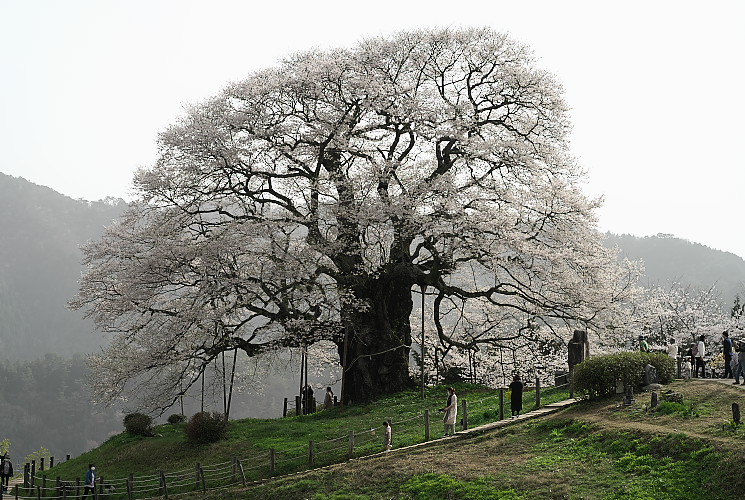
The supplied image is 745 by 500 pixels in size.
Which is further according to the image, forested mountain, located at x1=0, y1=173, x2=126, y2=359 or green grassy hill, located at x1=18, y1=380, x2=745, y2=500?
forested mountain, located at x1=0, y1=173, x2=126, y2=359

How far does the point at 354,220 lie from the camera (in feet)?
89.8

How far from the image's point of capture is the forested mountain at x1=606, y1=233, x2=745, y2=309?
311 ft

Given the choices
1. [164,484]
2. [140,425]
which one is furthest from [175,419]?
[164,484]

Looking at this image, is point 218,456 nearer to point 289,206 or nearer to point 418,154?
point 289,206

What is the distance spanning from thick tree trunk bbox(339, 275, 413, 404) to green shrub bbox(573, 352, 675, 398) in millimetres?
9598

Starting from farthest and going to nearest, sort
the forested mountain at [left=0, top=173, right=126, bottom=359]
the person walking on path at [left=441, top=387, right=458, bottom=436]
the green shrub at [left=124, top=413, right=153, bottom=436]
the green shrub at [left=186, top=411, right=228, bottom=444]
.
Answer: the forested mountain at [left=0, top=173, right=126, bottom=359], the green shrub at [left=124, top=413, right=153, bottom=436], the green shrub at [left=186, top=411, right=228, bottom=444], the person walking on path at [left=441, top=387, right=458, bottom=436]

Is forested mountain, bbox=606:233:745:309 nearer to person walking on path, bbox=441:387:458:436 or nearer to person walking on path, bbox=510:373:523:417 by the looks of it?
person walking on path, bbox=510:373:523:417

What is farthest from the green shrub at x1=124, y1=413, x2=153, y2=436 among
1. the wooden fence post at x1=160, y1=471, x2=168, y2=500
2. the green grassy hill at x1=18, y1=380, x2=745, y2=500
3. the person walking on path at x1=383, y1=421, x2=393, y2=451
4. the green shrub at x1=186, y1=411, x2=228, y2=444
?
the person walking on path at x1=383, y1=421, x2=393, y2=451

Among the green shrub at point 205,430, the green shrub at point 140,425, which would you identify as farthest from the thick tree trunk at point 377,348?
the green shrub at point 140,425

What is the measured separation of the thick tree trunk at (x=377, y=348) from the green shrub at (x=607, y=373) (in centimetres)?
960

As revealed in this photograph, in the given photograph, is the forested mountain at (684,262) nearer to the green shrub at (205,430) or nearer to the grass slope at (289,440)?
the grass slope at (289,440)

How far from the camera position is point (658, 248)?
10331 centimetres

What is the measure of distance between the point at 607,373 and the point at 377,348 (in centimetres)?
1098

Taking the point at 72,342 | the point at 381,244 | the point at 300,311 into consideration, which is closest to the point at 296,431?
the point at 300,311
